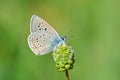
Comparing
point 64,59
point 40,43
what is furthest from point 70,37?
point 64,59

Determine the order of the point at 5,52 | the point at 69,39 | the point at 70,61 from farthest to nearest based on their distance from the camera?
the point at 69,39 → the point at 5,52 → the point at 70,61

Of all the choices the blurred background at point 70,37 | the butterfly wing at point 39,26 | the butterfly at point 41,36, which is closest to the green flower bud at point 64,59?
the butterfly at point 41,36

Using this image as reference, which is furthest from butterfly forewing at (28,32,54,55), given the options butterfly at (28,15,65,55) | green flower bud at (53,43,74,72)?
green flower bud at (53,43,74,72)

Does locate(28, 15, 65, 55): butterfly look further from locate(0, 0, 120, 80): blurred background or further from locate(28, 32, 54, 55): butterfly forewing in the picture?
locate(0, 0, 120, 80): blurred background

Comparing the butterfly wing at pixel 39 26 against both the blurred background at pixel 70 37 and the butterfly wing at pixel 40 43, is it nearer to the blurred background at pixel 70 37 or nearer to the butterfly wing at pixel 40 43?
the butterfly wing at pixel 40 43

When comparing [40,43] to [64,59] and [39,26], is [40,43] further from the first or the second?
[64,59]

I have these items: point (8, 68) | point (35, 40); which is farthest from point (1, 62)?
point (35, 40)

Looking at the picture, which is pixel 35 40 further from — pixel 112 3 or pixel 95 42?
pixel 112 3
